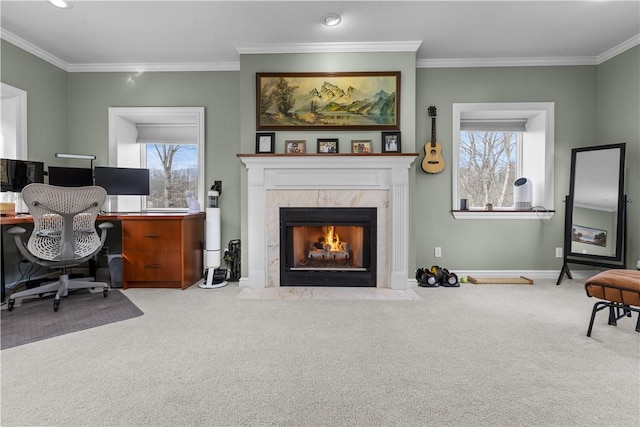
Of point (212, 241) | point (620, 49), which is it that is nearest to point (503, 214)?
point (620, 49)

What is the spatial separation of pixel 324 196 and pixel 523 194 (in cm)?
238

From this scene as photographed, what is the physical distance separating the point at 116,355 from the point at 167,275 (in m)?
1.47

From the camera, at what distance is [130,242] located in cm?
316

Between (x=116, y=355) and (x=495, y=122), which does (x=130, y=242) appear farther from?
(x=495, y=122)

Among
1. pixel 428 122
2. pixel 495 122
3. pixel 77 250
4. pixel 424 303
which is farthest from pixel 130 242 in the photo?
pixel 495 122

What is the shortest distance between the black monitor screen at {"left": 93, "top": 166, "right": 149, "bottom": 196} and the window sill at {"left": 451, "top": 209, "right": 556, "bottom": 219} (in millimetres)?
3607

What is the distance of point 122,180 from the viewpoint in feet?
11.7

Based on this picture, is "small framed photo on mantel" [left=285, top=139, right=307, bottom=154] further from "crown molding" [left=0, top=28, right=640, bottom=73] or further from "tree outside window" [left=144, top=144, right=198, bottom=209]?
"tree outside window" [left=144, top=144, right=198, bottom=209]

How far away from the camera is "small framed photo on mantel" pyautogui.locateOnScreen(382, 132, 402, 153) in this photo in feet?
10.8

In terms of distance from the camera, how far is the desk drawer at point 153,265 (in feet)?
10.5

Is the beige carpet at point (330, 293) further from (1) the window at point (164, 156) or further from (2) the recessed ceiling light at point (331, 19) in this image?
(2) the recessed ceiling light at point (331, 19)

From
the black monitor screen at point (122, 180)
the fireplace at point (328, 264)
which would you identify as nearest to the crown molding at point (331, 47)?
the fireplace at point (328, 264)

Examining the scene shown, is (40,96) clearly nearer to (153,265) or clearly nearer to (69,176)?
(69,176)


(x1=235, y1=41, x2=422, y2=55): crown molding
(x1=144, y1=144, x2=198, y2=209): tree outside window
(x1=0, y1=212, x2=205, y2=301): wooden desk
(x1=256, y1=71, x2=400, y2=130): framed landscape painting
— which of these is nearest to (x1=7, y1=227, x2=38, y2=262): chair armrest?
(x1=0, y1=212, x2=205, y2=301): wooden desk
